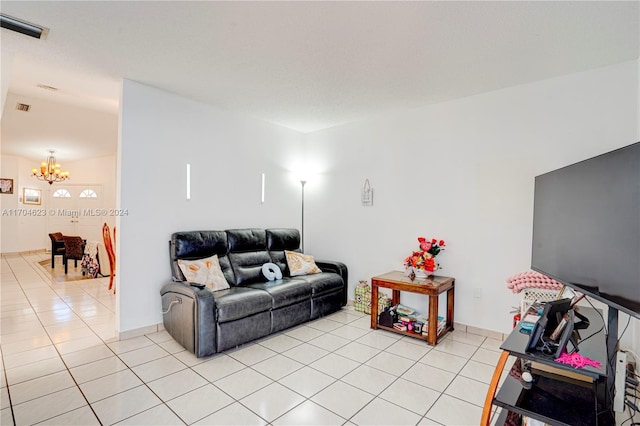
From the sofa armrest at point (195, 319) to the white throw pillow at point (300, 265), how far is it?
1395mm

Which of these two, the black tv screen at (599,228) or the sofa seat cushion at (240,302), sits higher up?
the black tv screen at (599,228)

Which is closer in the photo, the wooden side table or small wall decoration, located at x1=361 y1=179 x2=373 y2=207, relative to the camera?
the wooden side table

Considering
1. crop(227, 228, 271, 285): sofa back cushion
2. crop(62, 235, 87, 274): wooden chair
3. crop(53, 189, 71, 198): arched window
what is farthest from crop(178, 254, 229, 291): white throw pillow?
crop(53, 189, 71, 198): arched window

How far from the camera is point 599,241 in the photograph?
1.52 meters

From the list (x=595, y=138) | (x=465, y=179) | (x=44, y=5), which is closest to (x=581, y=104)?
(x=595, y=138)

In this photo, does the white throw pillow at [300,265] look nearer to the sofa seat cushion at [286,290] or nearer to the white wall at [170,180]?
the sofa seat cushion at [286,290]

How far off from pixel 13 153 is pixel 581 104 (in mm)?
11367

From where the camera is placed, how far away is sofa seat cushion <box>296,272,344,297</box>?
3.81 meters

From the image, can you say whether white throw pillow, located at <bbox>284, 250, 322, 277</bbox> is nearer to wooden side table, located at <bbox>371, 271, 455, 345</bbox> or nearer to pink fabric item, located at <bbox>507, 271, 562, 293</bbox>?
wooden side table, located at <bbox>371, 271, 455, 345</bbox>

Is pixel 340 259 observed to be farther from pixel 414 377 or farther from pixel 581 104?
pixel 581 104

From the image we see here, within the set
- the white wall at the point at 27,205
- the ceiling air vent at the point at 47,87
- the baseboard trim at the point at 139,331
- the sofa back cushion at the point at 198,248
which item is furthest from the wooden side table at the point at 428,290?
the white wall at the point at 27,205

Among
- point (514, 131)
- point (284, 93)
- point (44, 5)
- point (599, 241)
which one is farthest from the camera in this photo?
point (284, 93)

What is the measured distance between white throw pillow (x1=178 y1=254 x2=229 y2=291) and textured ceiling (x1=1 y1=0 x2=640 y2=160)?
1.88m

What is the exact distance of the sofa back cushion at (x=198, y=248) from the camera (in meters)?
3.38
